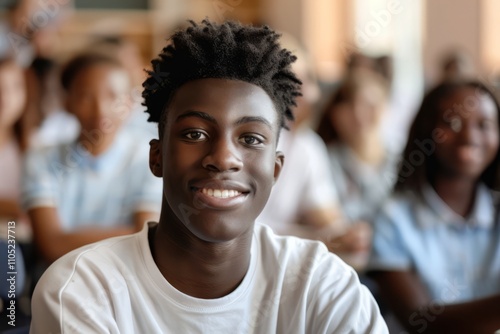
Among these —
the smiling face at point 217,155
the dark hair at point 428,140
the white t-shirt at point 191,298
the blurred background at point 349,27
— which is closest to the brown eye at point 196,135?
the smiling face at point 217,155

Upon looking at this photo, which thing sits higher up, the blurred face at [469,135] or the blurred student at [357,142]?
the blurred face at [469,135]

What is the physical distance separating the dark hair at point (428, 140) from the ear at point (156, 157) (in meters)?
0.98

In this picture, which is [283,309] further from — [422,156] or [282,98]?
[422,156]

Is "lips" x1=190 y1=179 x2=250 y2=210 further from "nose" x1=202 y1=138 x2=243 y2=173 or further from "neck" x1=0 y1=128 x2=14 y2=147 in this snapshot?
"neck" x1=0 y1=128 x2=14 y2=147

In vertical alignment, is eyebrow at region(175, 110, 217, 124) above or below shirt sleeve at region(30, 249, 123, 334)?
above

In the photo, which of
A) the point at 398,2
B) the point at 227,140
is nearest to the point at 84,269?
the point at 227,140

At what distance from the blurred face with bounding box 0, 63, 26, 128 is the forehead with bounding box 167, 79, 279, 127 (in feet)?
6.34

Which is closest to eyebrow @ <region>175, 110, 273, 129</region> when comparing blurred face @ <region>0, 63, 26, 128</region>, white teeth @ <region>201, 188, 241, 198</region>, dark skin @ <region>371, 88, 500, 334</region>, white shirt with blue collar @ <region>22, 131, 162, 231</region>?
white teeth @ <region>201, 188, 241, 198</region>

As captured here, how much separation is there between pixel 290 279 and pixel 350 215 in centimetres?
182

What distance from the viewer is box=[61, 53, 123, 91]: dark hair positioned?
262 centimetres

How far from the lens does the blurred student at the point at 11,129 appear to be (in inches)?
112

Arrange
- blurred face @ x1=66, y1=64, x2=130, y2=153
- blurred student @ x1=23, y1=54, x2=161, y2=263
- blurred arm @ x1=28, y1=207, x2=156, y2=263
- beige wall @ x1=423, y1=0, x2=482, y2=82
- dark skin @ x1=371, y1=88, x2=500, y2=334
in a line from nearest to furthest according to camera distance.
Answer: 1. dark skin @ x1=371, y1=88, x2=500, y2=334
2. blurred arm @ x1=28, y1=207, x2=156, y2=263
3. blurred student @ x1=23, y1=54, x2=161, y2=263
4. blurred face @ x1=66, y1=64, x2=130, y2=153
5. beige wall @ x1=423, y1=0, x2=482, y2=82

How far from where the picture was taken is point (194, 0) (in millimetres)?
8070

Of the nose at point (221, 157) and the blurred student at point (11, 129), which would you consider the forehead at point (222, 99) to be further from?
the blurred student at point (11, 129)
